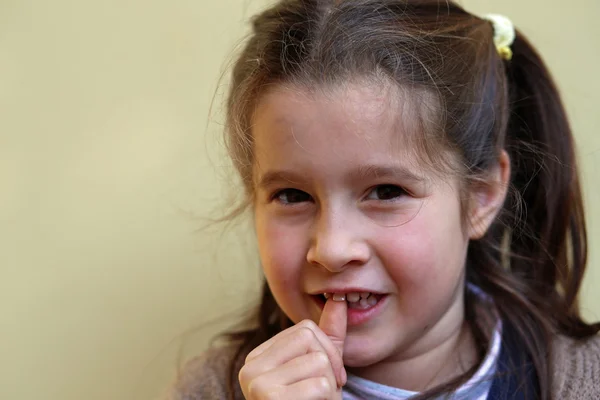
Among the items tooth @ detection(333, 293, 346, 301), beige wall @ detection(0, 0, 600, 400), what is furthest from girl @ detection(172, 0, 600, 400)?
beige wall @ detection(0, 0, 600, 400)

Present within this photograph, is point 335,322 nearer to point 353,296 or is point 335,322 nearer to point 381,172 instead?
point 353,296

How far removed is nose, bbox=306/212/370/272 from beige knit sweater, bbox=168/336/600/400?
28 centimetres

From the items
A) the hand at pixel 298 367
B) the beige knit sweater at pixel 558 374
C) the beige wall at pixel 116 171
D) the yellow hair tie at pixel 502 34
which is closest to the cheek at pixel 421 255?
the hand at pixel 298 367

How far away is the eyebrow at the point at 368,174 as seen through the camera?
83cm

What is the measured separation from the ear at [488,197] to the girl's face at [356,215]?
0.04 meters

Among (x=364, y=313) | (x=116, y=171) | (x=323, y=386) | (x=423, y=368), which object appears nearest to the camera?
(x=323, y=386)

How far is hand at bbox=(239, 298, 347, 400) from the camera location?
2.60ft

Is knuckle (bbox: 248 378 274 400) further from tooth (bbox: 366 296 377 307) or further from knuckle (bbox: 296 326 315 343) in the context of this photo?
tooth (bbox: 366 296 377 307)

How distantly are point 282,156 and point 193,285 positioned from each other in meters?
0.47

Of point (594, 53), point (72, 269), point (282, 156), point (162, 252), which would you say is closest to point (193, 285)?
point (162, 252)

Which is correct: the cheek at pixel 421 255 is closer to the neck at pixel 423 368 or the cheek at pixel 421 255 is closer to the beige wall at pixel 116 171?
the neck at pixel 423 368

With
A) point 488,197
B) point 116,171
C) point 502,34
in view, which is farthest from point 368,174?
point 116,171

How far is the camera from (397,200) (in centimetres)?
86

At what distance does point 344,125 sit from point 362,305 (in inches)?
8.9
